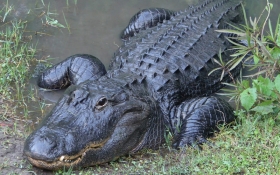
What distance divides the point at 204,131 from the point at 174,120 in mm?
458

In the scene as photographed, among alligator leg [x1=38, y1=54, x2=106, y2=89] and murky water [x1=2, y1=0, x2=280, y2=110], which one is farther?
murky water [x1=2, y1=0, x2=280, y2=110]

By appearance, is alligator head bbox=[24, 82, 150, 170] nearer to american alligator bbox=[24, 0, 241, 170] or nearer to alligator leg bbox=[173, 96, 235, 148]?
american alligator bbox=[24, 0, 241, 170]

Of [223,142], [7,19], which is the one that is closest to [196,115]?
[223,142]

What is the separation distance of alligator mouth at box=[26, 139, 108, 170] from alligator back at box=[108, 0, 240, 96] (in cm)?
103

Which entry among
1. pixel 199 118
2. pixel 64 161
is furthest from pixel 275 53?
pixel 64 161

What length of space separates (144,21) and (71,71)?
1.90m

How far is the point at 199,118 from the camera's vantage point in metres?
4.97

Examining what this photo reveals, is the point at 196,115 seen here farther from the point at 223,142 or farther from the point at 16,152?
the point at 16,152

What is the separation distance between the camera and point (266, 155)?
4203 millimetres

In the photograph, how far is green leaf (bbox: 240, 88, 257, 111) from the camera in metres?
4.61

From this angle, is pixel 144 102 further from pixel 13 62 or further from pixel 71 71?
pixel 13 62

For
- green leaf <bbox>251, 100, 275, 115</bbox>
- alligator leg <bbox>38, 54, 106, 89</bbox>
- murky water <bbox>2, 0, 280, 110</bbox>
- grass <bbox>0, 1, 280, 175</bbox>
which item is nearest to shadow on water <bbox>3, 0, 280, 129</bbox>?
murky water <bbox>2, 0, 280, 110</bbox>

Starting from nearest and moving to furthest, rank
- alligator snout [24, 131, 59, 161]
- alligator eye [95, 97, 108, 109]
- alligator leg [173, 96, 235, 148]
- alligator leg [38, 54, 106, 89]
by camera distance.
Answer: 1. alligator snout [24, 131, 59, 161]
2. alligator eye [95, 97, 108, 109]
3. alligator leg [173, 96, 235, 148]
4. alligator leg [38, 54, 106, 89]

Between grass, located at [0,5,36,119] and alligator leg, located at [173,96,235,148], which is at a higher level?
grass, located at [0,5,36,119]
